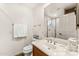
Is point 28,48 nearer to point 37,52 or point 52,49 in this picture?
point 37,52

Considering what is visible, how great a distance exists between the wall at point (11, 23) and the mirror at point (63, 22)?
0.31 meters

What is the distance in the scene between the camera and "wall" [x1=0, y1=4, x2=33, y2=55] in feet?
3.63

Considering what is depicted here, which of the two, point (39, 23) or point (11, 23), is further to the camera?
point (39, 23)

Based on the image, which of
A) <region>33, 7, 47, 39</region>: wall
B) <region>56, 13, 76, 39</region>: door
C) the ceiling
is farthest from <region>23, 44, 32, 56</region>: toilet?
the ceiling

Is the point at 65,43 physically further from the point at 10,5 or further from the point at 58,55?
the point at 10,5

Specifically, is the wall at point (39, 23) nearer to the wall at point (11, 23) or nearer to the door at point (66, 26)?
the wall at point (11, 23)

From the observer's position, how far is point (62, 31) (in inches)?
49.0

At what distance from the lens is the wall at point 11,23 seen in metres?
1.11

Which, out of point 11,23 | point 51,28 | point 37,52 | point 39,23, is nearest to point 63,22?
point 51,28

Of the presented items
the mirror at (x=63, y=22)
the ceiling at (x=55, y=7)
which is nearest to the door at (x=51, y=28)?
the mirror at (x=63, y=22)

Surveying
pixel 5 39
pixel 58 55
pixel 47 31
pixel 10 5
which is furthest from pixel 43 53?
pixel 10 5

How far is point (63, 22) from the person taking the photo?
123 centimetres

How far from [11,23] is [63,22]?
0.78 metres

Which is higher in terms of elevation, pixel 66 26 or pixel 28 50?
pixel 66 26
